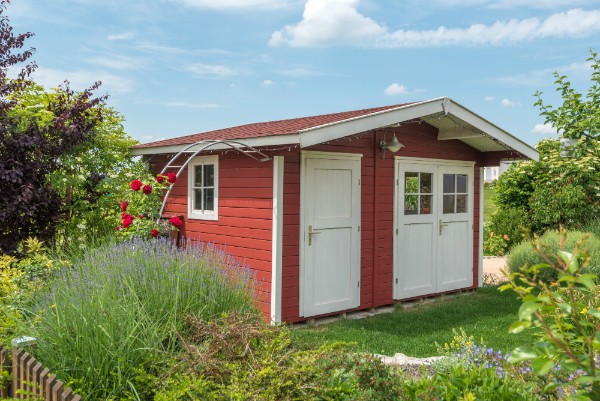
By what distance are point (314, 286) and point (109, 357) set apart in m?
3.94

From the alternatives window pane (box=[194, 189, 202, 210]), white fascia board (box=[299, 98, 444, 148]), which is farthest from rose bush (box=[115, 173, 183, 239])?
white fascia board (box=[299, 98, 444, 148])

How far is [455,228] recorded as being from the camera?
880cm

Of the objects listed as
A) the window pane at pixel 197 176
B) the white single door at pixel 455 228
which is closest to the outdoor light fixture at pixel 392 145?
the white single door at pixel 455 228

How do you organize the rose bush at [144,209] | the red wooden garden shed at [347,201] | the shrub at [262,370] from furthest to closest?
the rose bush at [144,209] → the red wooden garden shed at [347,201] → the shrub at [262,370]

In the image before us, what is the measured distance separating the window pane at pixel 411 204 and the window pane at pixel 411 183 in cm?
8

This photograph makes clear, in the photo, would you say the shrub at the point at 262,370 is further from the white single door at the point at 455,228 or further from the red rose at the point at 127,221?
the white single door at the point at 455,228

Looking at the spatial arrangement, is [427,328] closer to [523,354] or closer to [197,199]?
[197,199]

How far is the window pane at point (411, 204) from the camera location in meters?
8.01

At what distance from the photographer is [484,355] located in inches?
153

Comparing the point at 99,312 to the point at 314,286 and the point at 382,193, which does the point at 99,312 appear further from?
the point at 382,193

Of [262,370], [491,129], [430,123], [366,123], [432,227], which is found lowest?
[262,370]

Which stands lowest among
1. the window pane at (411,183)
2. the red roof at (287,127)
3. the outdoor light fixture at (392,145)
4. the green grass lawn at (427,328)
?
the green grass lawn at (427,328)

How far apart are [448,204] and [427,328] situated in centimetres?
269

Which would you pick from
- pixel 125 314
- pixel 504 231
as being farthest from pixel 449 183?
pixel 125 314
